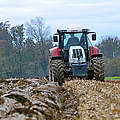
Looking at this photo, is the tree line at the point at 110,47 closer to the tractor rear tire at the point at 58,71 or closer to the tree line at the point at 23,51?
the tree line at the point at 23,51

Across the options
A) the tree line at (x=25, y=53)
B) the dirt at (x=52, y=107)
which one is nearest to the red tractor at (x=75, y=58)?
the dirt at (x=52, y=107)

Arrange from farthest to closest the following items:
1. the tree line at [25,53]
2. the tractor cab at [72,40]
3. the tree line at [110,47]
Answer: the tree line at [110,47] → the tree line at [25,53] → the tractor cab at [72,40]

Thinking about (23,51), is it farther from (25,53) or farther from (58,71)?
(58,71)

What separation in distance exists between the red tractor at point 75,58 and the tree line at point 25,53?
19135 millimetres

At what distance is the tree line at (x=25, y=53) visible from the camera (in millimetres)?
34281

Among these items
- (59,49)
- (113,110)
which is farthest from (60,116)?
(59,49)

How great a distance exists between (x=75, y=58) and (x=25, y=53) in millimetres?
26942

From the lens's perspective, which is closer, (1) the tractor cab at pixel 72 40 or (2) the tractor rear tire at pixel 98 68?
(2) the tractor rear tire at pixel 98 68

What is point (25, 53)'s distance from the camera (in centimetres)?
3884

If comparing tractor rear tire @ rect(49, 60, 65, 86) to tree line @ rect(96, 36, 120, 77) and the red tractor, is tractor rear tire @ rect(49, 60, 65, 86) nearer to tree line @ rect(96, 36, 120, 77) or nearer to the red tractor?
the red tractor

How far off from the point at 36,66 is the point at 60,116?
108ft

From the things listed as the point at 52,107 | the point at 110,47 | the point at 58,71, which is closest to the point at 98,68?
the point at 58,71

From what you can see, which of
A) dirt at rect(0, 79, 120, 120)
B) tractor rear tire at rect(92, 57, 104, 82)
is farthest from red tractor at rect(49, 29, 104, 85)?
dirt at rect(0, 79, 120, 120)

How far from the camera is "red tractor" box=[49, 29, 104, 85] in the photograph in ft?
38.3
